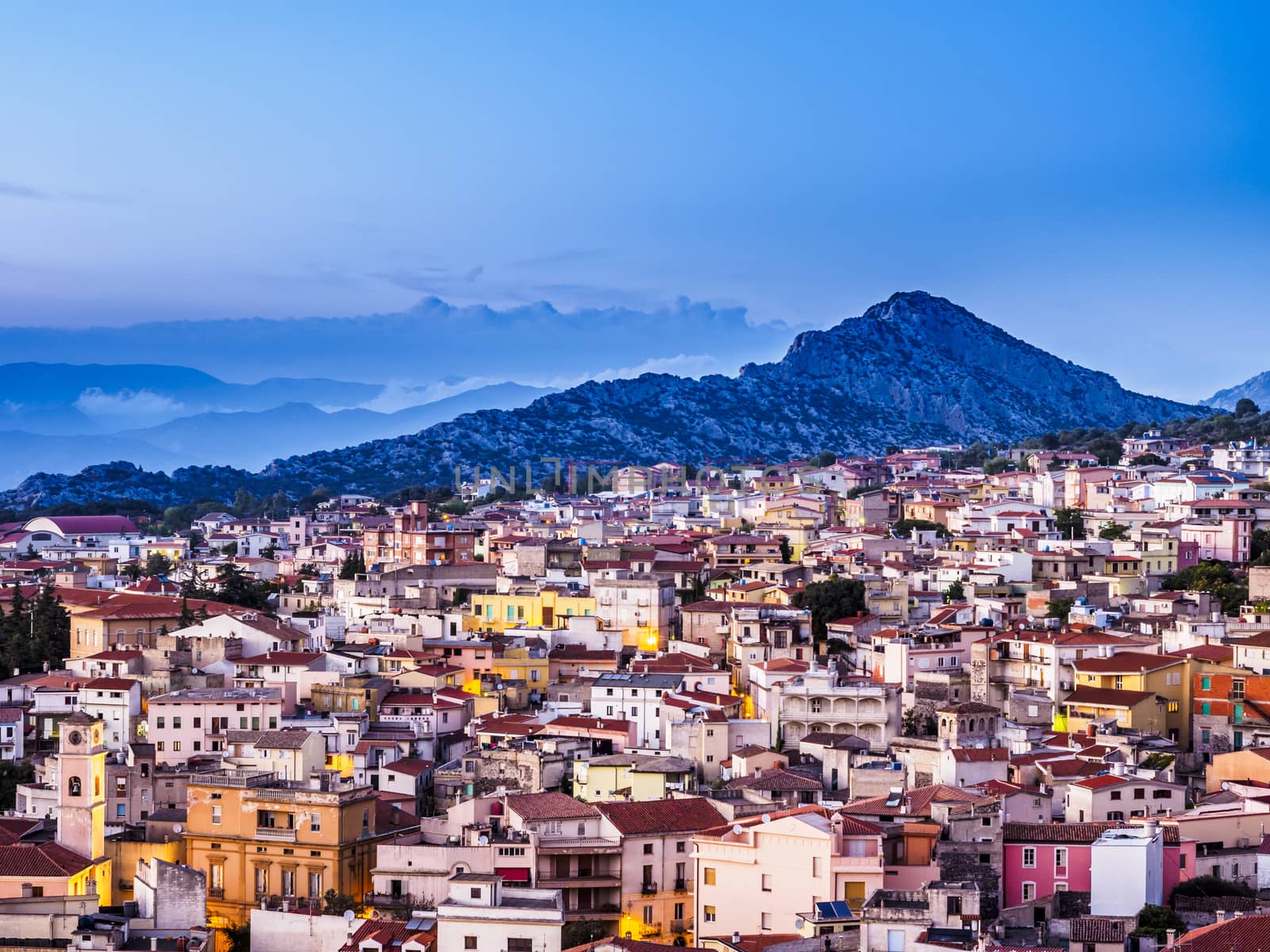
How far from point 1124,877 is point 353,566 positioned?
3922cm

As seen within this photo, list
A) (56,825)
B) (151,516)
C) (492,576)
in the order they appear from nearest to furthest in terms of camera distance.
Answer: (56,825), (492,576), (151,516)

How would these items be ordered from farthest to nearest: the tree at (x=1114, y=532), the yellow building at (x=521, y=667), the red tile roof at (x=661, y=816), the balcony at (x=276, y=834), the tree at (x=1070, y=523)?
the tree at (x=1070, y=523) < the tree at (x=1114, y=532) < the yellow building at (x=521, y=667) < the balcony at (x=276, y=834) < the red tile roof at (x=661, y=816)

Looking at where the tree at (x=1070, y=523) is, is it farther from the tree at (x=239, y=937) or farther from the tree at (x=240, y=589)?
the tree at (x=239, y=937)

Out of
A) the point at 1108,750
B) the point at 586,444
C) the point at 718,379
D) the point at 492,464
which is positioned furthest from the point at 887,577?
the point at 718,379

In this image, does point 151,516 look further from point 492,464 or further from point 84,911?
point 84,911

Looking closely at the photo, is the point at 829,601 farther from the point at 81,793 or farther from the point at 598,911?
the point at 81,793

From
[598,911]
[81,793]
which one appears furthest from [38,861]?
[598,911]

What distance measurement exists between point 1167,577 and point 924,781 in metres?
21.8

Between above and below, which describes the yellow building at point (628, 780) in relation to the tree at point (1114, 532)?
below

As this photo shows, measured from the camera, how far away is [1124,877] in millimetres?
26328

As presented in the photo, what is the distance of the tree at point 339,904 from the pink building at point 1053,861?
385 inches

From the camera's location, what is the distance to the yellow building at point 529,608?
160 ft

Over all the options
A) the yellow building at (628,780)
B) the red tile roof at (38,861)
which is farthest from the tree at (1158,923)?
the red tile roof at (38,861)

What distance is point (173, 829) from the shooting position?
33.0 metres
